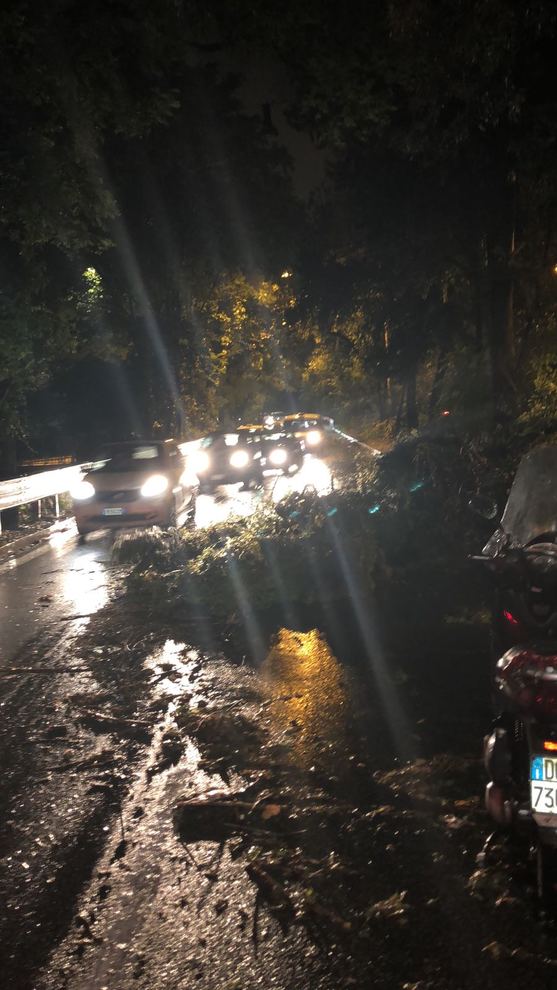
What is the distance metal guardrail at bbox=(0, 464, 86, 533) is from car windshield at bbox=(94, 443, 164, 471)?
1.31m

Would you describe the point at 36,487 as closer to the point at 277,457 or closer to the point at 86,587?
the point at 86,587

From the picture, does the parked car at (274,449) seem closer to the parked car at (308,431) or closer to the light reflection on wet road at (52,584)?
the parked car at (308,431)

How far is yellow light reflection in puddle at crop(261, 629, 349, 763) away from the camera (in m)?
5.80

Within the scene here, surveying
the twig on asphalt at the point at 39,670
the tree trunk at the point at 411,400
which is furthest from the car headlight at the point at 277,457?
the twig on asphalt at the point at 39,670

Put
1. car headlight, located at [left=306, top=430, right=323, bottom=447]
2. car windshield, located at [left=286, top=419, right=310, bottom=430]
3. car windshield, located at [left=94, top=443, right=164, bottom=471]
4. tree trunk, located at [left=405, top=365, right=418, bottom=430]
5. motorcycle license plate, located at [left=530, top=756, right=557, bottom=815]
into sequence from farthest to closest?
tree trunk, located at [left=405, top=365, right=418, bottom=430], car headlight, located at [left=306, top=430, right=323, bottom=447], car windshield, located at [left=286, top=419, right=310, bottom=430], car windshield, located at [left=94, top=443, right=164, bottom=471], motorcycle license plate, located at [left=530, top=756, right=557, bottom=815]

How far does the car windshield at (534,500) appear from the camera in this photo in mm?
5137

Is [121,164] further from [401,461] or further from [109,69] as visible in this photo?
[401,461]

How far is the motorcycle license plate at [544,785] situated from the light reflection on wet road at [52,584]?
5.63 metres

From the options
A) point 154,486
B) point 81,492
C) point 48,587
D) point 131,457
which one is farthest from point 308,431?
point 48,587

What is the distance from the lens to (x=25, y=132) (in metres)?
12.9

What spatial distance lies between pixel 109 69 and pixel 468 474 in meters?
8.14

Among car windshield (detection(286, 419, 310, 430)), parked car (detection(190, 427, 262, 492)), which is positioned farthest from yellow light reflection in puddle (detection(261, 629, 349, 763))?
car windshield (detection(286, 419, 310, 430))

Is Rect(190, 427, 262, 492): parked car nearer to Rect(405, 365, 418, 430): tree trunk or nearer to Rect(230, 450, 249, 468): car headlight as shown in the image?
Result: Rect(230, 450, 249, 468): car headlight

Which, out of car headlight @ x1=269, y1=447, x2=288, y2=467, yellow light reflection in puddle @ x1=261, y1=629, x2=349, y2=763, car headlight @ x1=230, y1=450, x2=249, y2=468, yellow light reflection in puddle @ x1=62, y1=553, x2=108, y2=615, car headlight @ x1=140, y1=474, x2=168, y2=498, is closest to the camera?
yellow light reflection in puddle @ x1=261, y1=629, x2=349, y2=763
